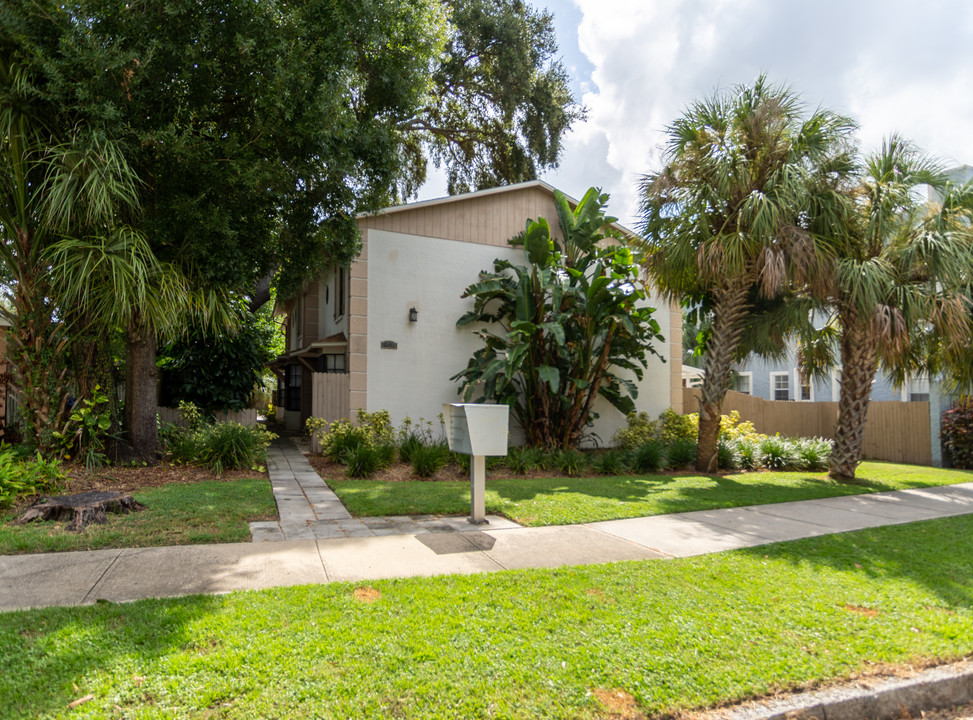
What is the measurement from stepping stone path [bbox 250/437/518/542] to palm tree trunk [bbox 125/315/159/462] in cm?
272

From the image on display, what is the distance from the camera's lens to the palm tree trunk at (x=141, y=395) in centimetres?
1000

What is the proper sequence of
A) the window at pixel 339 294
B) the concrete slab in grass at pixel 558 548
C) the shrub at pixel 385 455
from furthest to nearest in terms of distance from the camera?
the window at pixel 339 294
the shrub at pixel 385 455
the concrete slab in grass at pixel 558 548

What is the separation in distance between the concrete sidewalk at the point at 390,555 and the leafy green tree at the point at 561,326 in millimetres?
5195

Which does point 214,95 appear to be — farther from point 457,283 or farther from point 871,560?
point 871,560

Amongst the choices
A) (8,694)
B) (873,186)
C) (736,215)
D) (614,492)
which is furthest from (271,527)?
(873,186)

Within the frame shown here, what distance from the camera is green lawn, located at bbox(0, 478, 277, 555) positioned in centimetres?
546

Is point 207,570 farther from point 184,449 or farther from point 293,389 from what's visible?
point 293,389

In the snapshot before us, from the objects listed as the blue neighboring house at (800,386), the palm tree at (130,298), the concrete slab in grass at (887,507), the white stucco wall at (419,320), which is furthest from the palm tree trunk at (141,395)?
the blue neighboring house at (800,386)

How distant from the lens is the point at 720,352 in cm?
1166

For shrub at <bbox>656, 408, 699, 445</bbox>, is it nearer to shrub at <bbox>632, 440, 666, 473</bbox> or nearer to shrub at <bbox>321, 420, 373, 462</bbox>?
shrub at <bbox>632, 440, 666, 473</bbox>

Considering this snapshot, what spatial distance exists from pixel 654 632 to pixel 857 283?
8.60 metres

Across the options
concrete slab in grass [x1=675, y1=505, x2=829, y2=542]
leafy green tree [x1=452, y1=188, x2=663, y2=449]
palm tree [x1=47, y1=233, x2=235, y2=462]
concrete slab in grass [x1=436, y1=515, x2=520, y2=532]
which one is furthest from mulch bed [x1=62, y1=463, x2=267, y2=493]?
concrete slab in grass [x1=675, y1=505, x2=829, y2=542]

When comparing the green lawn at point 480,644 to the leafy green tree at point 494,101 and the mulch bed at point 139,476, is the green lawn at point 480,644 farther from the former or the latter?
the leafy green tree at point 494,101

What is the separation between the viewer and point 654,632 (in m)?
3.77
